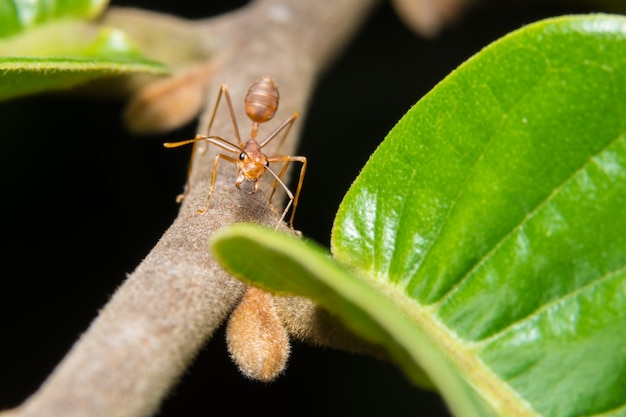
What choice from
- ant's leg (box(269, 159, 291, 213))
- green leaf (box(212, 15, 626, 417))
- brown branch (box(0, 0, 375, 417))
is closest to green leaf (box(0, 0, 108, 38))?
brown branch (box(0, 0, 375, 417))

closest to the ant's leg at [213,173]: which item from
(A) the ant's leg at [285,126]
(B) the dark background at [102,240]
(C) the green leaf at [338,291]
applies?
(A) the ant's leg at [285,126]

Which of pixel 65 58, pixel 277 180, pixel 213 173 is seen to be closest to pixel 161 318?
pixel 213 173

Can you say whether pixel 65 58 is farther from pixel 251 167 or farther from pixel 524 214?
pixel 524 214

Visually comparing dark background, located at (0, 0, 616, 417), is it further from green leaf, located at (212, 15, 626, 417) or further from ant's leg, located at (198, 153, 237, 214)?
green leaf, located at (212, 15, 626, 417)

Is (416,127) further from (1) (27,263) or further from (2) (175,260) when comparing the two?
(1) (27,263)

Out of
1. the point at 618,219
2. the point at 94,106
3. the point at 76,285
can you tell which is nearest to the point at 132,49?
the point at 94,106

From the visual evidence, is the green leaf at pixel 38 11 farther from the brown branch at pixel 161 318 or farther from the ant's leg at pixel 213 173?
the ant's leg at pixel 213 173

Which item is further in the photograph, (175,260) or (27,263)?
(27,263)
